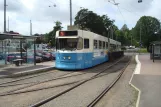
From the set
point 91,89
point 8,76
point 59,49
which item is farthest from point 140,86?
point 59,49

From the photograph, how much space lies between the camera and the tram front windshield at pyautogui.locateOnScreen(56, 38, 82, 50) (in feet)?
68.2

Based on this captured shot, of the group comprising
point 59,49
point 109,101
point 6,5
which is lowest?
point 109,101

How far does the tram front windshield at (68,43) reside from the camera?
20791 millimetres

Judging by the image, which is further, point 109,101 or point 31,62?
point 31,62

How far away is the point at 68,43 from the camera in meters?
21.1

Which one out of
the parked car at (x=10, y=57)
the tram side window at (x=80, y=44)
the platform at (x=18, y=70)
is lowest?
the platform at (x=18, y=70)

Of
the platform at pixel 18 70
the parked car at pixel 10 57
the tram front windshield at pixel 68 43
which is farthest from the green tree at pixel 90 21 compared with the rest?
the tram front windshield at pixel 68 43

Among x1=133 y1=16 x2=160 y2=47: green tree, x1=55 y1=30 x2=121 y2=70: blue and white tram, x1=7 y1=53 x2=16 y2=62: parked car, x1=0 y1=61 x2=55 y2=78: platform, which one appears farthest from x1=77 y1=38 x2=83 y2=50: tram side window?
x1=133 y1=16 x2=160 y2=47: green tree

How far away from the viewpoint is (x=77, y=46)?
2075cm

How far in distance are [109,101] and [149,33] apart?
10259 cm

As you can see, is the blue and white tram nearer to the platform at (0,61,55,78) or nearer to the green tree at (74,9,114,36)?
the platform at (0,61,55,78)

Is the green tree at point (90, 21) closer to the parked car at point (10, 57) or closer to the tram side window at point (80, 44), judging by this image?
the parked car at point (10, 57)

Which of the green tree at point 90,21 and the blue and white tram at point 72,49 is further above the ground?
the green tree at point 90,21

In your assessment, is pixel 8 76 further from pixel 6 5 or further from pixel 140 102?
pixel 6 5
